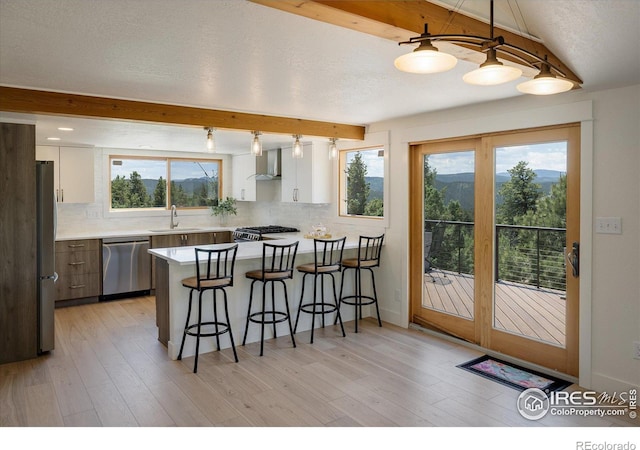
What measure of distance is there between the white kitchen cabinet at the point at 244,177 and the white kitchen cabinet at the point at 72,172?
2.22 meters

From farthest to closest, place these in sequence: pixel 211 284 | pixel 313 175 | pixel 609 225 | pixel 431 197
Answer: pixel 313 175 < pixel 431 197 < pixel 211 284 < pixel 609 225

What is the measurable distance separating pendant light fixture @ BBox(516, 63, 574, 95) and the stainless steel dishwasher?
5.61 m

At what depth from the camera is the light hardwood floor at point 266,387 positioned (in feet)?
9.80

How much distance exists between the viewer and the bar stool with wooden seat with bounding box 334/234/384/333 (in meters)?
4.93

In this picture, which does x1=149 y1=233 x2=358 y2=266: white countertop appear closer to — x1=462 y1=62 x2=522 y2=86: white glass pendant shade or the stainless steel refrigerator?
the stainless steel refrigerator

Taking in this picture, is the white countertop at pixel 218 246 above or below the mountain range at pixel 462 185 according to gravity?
below

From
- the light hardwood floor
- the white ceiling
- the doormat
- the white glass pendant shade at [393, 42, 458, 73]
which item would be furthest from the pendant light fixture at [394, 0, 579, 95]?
the doormat

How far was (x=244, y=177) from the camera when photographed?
7.51m

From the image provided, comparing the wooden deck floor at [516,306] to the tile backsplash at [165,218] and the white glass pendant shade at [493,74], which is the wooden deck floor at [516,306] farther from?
the white glass pendant shade at [493,74]

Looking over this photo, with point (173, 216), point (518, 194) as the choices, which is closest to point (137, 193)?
point (173, 216)

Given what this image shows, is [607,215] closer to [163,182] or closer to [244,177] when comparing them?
[244,177]

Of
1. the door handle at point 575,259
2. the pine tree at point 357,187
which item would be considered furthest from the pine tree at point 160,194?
the door handle at point 575,259

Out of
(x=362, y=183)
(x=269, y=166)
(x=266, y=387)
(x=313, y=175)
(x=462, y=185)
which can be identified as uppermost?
(x=269, y=166)

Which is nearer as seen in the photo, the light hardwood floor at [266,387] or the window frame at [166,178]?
the light hardwood floor at [266,387]
